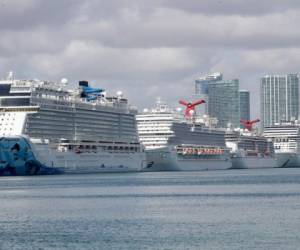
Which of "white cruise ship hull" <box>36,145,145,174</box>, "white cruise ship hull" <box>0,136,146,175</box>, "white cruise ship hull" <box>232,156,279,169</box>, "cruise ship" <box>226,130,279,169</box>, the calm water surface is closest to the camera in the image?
the calm water surface

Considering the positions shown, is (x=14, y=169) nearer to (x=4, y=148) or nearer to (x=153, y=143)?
(x=4, y=148)

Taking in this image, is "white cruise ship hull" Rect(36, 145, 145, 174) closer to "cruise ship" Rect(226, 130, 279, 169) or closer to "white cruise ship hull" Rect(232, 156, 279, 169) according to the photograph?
"white cruise ship hull" Rect(232, 156, 279, 169)

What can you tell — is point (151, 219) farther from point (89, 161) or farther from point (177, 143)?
point (177, 143)

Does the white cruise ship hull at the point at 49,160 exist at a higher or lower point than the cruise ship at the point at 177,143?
lower

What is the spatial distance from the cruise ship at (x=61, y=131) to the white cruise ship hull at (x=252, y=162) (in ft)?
137

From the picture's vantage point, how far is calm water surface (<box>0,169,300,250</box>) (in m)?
44.5

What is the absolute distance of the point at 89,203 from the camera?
2611 inches

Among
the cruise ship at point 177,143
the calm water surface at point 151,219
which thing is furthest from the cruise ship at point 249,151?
the calm water surface at point 151,219

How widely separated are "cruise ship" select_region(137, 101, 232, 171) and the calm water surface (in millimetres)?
69206

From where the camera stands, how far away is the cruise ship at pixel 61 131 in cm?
11310

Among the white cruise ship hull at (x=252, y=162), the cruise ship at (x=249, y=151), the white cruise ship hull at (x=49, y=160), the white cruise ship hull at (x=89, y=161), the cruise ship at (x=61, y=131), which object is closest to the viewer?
the white cruise ship hull at (x=49, y=160)

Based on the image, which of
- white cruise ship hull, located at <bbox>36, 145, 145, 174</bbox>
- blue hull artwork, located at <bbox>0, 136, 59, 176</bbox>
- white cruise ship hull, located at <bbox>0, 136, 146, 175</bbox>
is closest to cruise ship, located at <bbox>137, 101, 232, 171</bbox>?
white cruise ship hull, located at <bbox>36, 145, 145, 174</bbox>

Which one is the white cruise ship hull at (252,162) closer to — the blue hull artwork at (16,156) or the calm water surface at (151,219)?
the blue hull artwork at (16,156)

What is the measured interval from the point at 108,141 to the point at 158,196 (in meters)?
58.5
